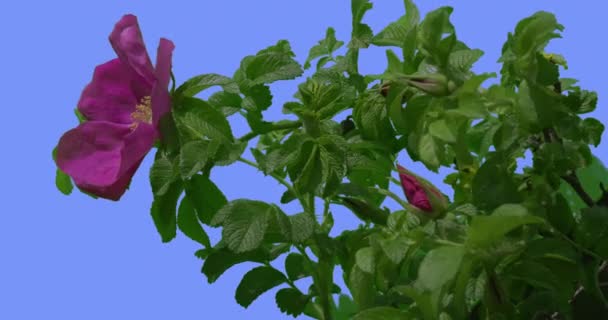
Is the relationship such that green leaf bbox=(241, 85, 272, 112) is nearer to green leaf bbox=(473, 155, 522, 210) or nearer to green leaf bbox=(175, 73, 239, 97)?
green leaf bbox=(175, 73, 239, 97)

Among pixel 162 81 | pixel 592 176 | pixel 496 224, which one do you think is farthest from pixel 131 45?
pixel 592 176

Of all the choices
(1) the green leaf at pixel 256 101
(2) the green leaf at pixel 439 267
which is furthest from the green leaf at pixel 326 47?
(2) the green leaf at pixel 439 267

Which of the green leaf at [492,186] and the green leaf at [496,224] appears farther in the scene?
the green leaf at [492,186]

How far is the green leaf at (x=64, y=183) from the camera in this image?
1141 mm

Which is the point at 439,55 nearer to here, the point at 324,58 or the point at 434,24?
Answer: the point at 434,24

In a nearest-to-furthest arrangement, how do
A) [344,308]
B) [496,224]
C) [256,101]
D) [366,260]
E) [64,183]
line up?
1. [496,224]
2. [366,260]
3. [256,101]
4. [64,183]
5. [344,308]

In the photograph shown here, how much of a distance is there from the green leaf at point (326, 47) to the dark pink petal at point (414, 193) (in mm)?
182

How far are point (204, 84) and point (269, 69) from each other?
59 mm

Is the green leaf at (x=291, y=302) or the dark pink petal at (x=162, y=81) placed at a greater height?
the dark pink petal at (x=162, y=81)

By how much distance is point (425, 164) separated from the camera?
2.95 feet

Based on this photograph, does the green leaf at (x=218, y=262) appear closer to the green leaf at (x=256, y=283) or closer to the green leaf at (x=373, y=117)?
the green leaf at (x=256, y=283)

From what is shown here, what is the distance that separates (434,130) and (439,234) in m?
0.08

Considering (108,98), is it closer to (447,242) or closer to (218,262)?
(218,262)

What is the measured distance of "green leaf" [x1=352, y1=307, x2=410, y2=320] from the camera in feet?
2.95
